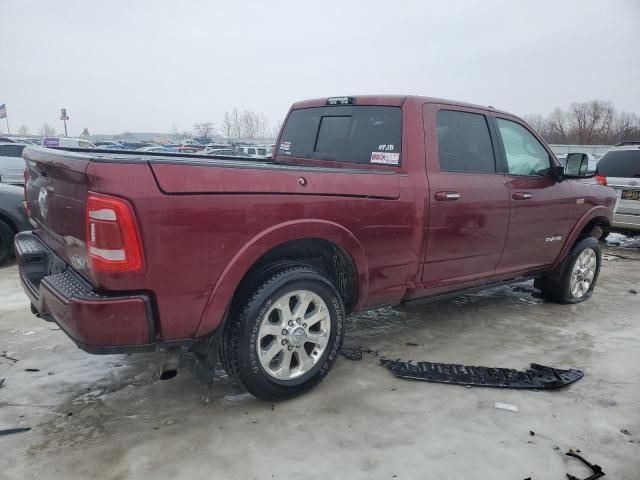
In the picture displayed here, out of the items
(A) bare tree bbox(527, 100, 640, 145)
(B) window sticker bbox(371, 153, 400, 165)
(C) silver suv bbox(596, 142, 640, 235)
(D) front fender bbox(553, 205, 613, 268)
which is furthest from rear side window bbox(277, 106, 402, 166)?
(A) bare tree bbox(527, 100, 640, 145)

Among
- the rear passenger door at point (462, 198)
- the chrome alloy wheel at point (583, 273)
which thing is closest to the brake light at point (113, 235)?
the rear passenger door at point (462, 198)

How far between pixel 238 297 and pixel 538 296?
403 cm

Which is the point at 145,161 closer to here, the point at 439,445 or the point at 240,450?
the point at 240,450

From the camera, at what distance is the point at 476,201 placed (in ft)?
12.5

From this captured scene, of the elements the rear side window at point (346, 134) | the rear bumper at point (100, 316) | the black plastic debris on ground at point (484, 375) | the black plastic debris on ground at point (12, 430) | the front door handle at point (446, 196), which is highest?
the rear side window at point (346, 134)

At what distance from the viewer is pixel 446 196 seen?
11.8 feet

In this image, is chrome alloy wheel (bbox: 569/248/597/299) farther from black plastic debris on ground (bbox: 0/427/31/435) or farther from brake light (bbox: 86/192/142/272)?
black plastic debris on ground (bbox: 0/427/31/435)

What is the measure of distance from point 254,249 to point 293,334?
61 centimetres

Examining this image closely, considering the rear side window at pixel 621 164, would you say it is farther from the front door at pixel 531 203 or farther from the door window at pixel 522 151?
the door window at pixel 522 151

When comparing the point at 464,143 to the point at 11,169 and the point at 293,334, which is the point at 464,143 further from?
the point at 11,169

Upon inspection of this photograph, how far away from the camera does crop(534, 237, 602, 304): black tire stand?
5035 mm

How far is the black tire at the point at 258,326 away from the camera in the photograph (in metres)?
2.72

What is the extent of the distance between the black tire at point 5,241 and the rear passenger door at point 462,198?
216 inches

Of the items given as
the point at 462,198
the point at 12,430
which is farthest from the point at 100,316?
the point at 462,198
